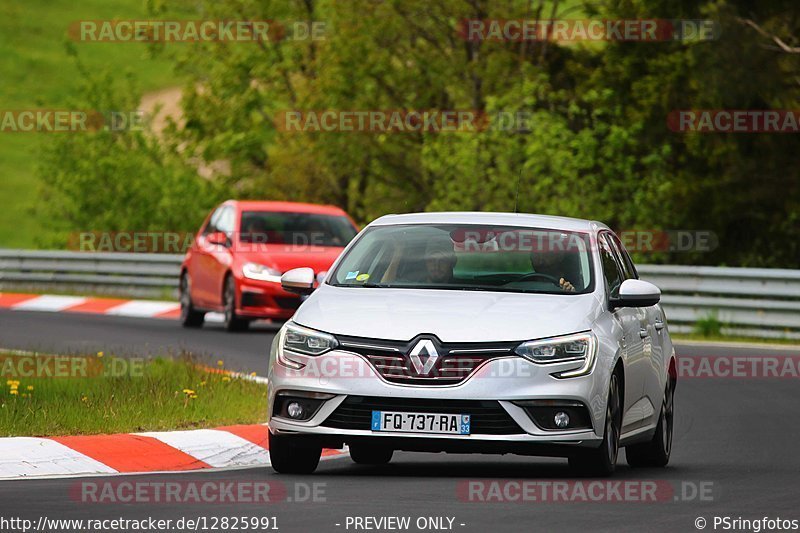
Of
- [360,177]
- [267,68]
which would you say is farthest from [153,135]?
[360,177]

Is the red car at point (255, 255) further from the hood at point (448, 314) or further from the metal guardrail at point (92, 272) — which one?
the hood at point (448, 314)

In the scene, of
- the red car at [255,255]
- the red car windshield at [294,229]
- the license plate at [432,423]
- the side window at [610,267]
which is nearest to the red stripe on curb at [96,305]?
the red car at [255,255]

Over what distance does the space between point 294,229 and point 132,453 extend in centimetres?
1382

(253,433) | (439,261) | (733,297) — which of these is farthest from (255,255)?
(439,261)

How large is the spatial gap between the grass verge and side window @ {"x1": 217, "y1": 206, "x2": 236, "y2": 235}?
817 cm

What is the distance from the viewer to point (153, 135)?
51594 millimetres

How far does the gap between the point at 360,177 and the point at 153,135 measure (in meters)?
7.19

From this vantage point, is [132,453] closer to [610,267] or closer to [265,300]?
[610,267]

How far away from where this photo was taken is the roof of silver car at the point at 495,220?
480 inches

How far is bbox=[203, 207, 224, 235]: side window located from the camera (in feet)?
88.6

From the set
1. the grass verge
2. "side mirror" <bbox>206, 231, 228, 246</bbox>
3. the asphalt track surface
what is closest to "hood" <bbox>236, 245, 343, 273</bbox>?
"side mirror" <bbox>206, 231, 228, 246</bbox>

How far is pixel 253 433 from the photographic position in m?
13.6

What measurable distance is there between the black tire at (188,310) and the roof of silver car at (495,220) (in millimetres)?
14829

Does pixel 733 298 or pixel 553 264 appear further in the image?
pixel 733 298
